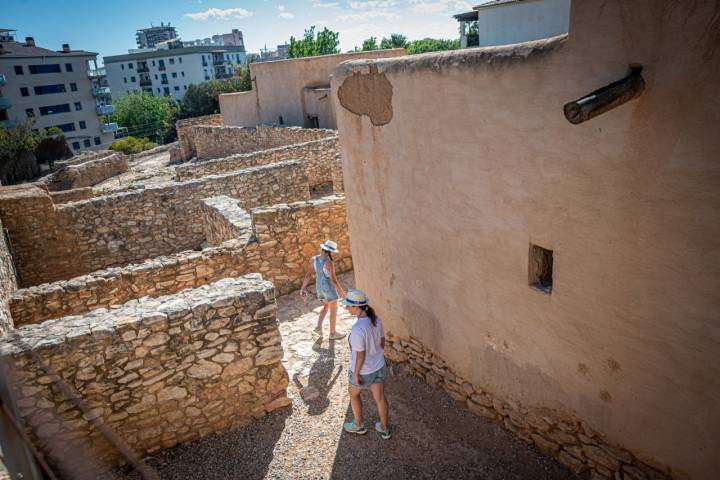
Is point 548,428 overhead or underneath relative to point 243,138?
underneath

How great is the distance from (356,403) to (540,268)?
7.78ft

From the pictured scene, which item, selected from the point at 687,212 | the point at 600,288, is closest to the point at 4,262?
the point at 600,288

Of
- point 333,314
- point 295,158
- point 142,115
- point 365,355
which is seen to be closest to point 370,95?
point 365,355

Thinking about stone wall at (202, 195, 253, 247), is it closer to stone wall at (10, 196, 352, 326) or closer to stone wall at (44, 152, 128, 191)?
stone wall at (10, 196, 352, 326)

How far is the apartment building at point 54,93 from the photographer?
44.0 m

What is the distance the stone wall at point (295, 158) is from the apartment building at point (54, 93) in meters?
37.6

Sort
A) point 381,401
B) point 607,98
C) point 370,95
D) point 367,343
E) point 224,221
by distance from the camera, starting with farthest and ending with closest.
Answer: point 224,221 < point 370,95 < point 381,401 < point 367,343 < point 607,98

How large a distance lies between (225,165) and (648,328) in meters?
13.4

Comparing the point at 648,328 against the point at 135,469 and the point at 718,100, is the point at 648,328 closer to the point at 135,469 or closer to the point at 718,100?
the point at 718,100

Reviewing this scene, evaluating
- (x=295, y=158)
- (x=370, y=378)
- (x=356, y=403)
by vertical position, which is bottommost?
(x=356, y=403)

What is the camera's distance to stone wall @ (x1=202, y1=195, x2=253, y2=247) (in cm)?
843

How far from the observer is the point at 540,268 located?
397 cm

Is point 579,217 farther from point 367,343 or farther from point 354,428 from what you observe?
point 354,428

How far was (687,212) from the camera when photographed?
2.82 meters
